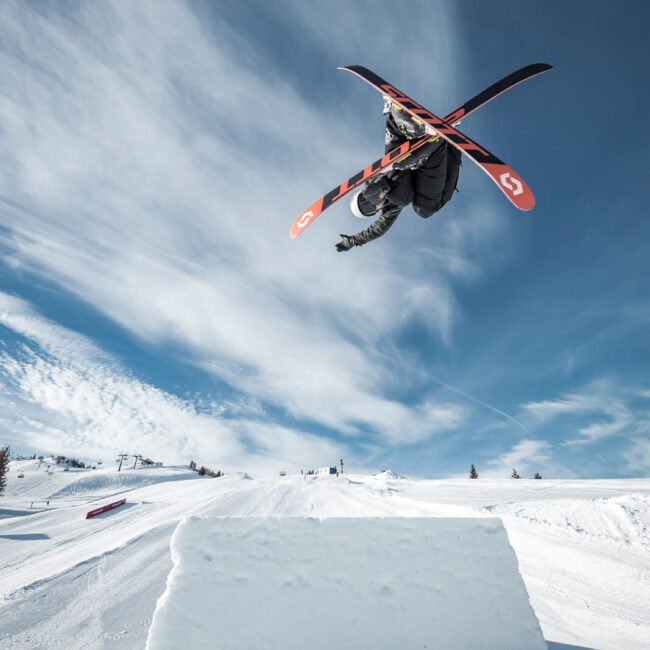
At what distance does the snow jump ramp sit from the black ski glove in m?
3.56

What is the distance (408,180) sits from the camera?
420cm

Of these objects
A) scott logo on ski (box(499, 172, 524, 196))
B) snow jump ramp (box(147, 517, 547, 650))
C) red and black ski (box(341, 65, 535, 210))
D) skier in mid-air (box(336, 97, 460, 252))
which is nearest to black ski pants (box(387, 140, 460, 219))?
skier in mid-air (box(336, 97, 460, 252))

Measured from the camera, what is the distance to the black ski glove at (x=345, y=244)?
15.8 ft

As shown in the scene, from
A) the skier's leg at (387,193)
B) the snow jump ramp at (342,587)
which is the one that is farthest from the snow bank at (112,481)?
the skier's leg at (387,193)

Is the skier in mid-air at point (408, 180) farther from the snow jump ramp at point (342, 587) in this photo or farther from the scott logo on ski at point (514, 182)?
the snow jump ramp at point (342, 587)

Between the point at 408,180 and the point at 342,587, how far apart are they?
4.17m

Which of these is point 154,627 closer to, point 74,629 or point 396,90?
point 74,629

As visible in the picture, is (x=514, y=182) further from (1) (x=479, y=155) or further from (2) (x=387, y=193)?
(2) (x=387, y=193)

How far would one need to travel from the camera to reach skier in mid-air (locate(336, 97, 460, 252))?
3.89 metres

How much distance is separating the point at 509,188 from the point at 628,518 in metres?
4.64

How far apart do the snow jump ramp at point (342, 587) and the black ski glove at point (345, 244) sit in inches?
140

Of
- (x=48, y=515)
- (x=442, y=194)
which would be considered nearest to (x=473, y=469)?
(x=48, y=515)

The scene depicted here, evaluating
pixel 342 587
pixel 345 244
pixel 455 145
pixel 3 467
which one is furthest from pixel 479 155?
pixel 3 467

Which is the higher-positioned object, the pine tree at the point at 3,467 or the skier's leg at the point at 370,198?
the pine tree at the point at 3,467
